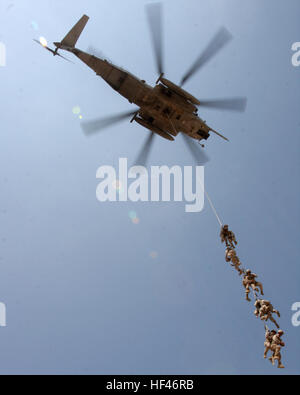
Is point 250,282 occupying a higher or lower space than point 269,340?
higher

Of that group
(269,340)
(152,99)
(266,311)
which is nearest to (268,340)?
(269,340)

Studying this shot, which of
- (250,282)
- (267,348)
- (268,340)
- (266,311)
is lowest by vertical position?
(267,348)

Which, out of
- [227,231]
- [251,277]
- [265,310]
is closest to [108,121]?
[227,231]

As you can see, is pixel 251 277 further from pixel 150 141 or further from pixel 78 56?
pixel 78 56

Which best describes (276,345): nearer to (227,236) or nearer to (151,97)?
(227,236)

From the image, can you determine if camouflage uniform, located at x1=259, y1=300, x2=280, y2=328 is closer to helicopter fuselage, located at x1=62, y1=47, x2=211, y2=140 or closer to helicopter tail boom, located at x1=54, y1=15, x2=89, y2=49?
helicopter fuselage, located at x1=62, y1=47, x2=211, y2=140

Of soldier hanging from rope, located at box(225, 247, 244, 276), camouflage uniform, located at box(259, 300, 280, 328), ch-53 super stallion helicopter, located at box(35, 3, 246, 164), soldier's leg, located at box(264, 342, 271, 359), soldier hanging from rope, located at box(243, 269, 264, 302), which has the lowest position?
soldier's leg, located at box(264, 342, 271, 359)

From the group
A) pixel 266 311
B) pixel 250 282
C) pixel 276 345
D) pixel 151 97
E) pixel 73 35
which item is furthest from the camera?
pixel 73 35

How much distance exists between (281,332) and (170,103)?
9.86 meters

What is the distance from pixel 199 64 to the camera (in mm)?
11836

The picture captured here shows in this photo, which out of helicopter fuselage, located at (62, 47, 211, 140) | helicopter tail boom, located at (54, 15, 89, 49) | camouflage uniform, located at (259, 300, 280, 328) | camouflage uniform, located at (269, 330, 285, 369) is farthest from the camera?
helicopter tail boom, located at (54, 15, 89, 49)

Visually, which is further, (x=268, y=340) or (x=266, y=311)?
(x=266, y=311)

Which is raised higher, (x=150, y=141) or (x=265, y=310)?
(x=150, y=141)

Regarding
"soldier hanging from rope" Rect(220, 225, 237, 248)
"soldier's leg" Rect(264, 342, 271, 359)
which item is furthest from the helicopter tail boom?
"soldier's leg" Rect(264, 342, 271, 359)
